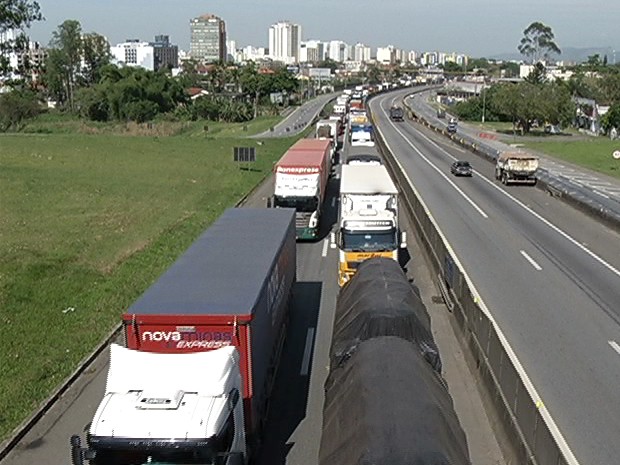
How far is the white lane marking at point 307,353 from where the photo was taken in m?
17.3

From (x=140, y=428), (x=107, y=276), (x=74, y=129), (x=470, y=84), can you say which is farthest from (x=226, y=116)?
(x=140, y=428)

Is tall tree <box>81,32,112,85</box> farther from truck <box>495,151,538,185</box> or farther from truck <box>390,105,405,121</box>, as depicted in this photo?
truck <box>495,151,538,185</box>

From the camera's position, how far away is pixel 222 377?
1065 centimetres

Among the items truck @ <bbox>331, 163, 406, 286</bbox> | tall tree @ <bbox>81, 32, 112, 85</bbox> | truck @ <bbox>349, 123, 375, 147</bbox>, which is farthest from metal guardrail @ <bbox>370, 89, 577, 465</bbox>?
tall tree @ <bbox>81, 32, 112, 85</bbox>

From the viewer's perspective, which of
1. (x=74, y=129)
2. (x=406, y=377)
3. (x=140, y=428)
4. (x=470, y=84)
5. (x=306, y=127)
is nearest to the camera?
(x=140, y=428)

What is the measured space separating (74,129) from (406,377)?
97.4 metres

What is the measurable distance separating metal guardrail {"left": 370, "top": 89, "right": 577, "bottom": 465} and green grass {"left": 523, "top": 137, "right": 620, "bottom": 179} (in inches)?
1575

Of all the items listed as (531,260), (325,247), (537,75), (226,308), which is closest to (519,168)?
(531,260)

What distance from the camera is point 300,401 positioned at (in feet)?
51.3

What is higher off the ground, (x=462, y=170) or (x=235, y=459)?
(x=235, y=459)

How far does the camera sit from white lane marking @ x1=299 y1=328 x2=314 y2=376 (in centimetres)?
1728

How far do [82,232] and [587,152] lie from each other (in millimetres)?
54182

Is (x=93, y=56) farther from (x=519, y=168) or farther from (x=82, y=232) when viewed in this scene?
(x=82, y=232)

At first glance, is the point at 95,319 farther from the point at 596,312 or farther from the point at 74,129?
the point at 74,129
